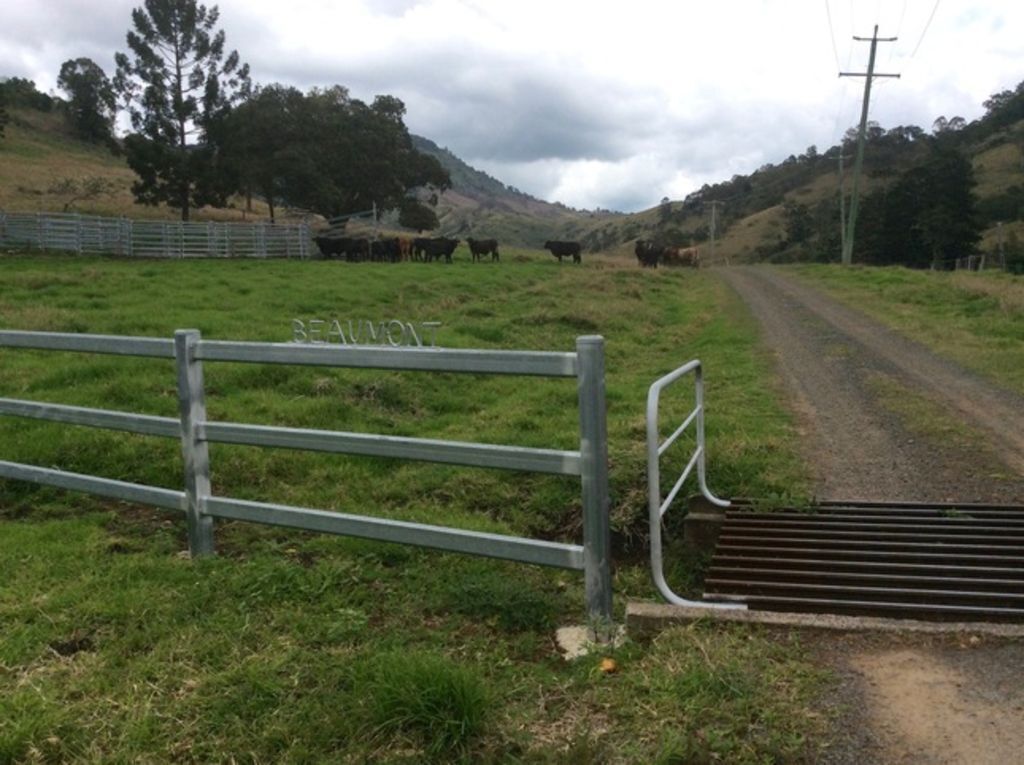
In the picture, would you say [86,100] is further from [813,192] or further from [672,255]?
[813,192]

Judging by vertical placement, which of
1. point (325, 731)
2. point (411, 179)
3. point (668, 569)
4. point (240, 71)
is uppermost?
point (240, 71)

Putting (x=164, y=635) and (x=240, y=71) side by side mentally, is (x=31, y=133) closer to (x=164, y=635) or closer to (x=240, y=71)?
(x=240, y=71)

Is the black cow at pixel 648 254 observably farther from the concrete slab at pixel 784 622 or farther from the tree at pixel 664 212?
the tree at pixel 664 212

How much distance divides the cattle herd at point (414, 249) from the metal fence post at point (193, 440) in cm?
3072

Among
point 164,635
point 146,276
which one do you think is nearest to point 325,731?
point 164,635

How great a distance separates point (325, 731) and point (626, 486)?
3.33m

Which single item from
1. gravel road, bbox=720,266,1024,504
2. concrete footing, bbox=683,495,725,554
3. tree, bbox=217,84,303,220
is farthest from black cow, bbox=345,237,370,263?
concrete footing, bbox=683,495,725,554

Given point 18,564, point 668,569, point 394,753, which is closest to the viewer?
point 394,753

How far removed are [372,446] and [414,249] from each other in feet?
112

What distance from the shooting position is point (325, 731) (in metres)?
2.67

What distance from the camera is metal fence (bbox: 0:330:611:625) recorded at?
10.9 feet

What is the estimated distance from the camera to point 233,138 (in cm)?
→ 4459

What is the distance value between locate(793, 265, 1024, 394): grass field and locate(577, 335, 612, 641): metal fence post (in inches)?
291

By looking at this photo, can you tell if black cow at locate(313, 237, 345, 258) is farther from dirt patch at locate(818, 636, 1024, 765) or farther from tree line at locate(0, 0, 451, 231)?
dirt patch at locate(818, 636, 1024, 765)
